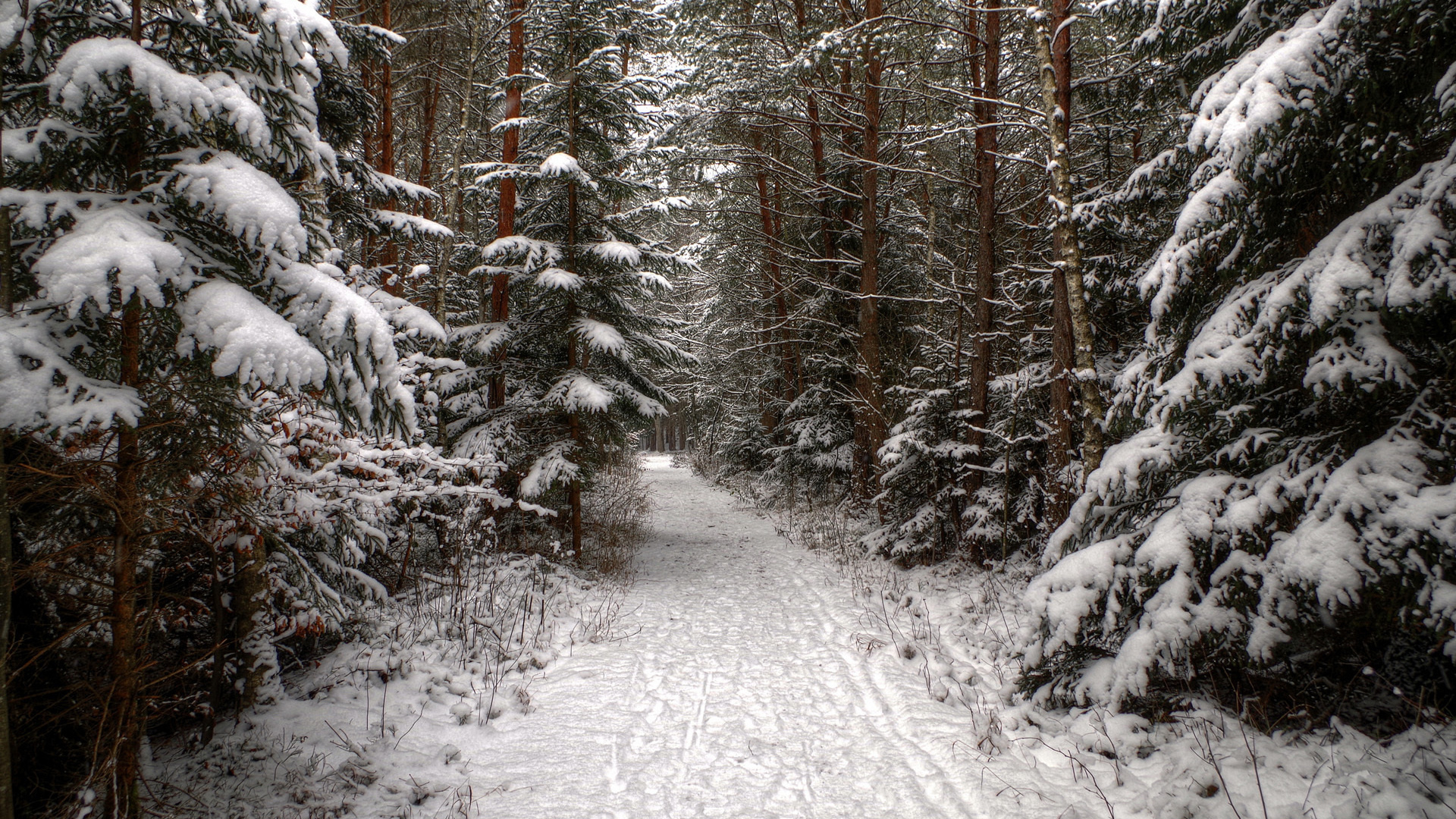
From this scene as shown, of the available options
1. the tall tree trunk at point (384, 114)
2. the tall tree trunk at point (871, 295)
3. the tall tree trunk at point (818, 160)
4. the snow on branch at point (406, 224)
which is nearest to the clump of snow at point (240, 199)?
the snow on branch at point (406, 224)

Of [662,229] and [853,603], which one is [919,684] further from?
[662,229]

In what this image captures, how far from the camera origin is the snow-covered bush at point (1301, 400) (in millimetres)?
2799

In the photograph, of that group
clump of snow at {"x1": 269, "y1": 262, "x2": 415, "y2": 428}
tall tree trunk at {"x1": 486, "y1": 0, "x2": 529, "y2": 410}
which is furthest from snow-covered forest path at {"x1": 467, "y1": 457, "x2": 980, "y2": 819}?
tall tree trunk at {"x1": 486, "y1": 0, "x2": 529, "y2": 410}

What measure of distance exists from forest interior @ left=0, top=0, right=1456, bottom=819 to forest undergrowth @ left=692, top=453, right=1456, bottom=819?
0.03 meters

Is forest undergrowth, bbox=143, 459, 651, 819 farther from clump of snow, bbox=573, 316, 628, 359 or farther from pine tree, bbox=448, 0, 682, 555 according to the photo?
clump of snow, bbox=573, 316, 628, 359

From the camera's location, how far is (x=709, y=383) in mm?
21734

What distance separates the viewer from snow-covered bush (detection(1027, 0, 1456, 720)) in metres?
2.80

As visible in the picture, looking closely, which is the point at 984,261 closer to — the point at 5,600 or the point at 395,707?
the point at 395,707

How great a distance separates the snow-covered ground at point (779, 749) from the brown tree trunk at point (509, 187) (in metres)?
5.11

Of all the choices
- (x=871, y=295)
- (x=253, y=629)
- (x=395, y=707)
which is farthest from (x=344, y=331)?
(x=871, y=295)

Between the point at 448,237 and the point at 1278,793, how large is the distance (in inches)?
399

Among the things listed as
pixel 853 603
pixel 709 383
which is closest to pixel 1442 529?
pixel 853 603

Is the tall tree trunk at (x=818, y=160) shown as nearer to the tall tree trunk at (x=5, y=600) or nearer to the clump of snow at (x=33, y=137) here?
the clump of snow at (x=33, y=137)

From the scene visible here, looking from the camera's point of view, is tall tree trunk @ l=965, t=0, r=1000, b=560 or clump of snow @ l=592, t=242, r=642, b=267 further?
clump of snow @ l=592, t=242, r=642, b=267
